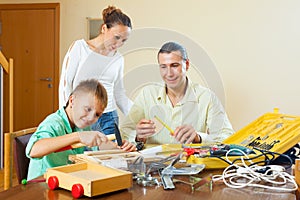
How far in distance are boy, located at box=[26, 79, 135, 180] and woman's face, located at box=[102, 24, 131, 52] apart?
0.53 feet

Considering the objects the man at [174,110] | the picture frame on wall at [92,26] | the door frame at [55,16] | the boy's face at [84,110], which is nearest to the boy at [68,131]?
the boy's face at [84,110]

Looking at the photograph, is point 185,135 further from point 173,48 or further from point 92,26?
point 92,26

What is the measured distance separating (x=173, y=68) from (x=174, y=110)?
5.5 inches

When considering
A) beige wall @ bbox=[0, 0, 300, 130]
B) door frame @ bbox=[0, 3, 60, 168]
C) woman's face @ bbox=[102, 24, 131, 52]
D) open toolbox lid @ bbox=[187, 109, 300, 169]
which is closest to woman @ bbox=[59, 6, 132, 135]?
woman's face @ bbox=[102, 24, 131, 52]

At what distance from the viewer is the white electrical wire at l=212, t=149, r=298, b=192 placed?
2.81 feet

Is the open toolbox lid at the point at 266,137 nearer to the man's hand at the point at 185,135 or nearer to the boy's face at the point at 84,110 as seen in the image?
the man's hand at the point at 185,135

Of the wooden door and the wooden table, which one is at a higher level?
the wooden door

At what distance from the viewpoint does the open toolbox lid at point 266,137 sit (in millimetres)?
1035

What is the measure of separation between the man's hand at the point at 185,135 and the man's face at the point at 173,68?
6.1 inches

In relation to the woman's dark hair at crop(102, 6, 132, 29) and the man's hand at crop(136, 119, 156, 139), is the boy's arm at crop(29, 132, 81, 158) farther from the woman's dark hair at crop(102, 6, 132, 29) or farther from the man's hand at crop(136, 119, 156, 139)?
the woman's dark hair at crop(102, 6, 132, 29)

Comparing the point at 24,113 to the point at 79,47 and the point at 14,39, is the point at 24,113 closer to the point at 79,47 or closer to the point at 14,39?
the point at 14,39

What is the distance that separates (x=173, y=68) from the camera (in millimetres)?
1317

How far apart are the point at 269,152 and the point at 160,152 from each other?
0.98 ft

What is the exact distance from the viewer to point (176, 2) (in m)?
3.58
